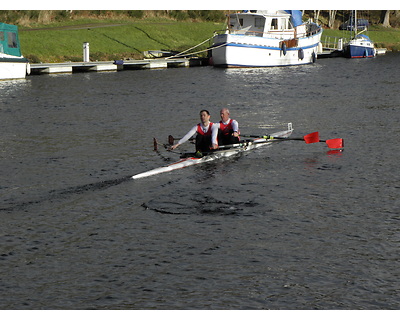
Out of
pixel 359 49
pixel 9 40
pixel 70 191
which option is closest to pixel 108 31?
pixel 9 40

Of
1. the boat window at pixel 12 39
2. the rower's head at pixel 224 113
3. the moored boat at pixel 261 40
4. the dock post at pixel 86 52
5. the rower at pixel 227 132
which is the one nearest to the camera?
the rower's head at pixel 224 113

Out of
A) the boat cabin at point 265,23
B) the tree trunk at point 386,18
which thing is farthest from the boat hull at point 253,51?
the tree trunk at point 386,18

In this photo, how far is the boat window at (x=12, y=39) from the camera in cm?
4884

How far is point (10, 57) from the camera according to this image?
161ft

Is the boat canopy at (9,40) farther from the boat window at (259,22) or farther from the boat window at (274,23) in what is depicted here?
the boat window at (274,23)

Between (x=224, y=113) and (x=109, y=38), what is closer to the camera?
(x=224, y=113)

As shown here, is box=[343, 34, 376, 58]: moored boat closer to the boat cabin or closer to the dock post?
the boat cabin

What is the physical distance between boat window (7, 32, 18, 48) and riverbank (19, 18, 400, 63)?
29.0ft

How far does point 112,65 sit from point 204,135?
3874 cm

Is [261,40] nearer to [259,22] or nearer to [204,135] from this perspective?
[259,22]

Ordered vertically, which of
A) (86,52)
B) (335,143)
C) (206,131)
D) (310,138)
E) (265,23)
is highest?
(265,23)

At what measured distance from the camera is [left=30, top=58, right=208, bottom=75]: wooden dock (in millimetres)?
55844

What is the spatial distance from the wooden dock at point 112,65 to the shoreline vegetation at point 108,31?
299 cm

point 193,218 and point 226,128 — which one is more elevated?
point 226,128
